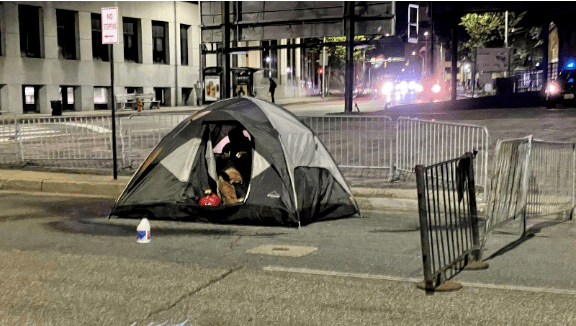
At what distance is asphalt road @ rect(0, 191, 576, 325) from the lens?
4.98 m

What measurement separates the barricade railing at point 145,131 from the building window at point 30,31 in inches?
1010

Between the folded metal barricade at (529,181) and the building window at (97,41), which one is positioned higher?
the building window at (97,41)

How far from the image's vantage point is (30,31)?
3725 centimetres

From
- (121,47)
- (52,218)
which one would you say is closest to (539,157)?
(52,218)

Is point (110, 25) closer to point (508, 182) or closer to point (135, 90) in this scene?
point (508, 182)

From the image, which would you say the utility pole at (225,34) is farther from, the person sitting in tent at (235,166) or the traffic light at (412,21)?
the person sitting in tent at (235,166)

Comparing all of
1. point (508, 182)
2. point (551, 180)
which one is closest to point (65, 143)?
point (551, 180)

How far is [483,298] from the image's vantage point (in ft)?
17.7

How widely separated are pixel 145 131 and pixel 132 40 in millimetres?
30895

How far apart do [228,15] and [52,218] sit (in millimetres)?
17222

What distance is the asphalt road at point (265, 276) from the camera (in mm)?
4984

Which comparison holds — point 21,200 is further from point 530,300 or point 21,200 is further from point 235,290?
point 530,300

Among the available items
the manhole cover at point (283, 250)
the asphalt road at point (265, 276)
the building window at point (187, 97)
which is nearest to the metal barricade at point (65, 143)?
the asphalt road at point (265, 276)

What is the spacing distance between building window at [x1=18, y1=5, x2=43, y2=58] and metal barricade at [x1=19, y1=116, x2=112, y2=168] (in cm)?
2439
